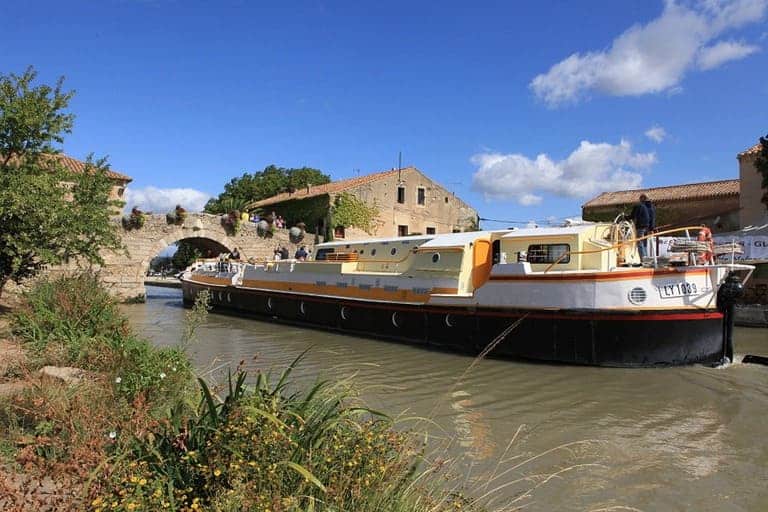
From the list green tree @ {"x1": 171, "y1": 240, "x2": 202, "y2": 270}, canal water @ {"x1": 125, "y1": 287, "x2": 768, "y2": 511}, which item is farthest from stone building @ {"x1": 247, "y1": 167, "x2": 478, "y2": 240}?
canal water @ {"x1": 125, "y1": 287, "x2": 768, "y2": 511}

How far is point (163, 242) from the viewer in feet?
94.3

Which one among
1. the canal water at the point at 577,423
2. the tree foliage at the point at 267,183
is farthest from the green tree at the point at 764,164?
the tree foliage at the point at 267,183

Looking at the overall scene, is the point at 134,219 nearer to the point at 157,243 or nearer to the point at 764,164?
the point at 157,243

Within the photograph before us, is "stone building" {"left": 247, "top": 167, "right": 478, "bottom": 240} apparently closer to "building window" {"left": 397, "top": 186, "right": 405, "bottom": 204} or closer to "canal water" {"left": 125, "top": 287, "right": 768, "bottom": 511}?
"building window" {"left": 397, "top": 186, "right": 405, "bottom": 204}

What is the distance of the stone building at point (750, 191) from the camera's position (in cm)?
2394

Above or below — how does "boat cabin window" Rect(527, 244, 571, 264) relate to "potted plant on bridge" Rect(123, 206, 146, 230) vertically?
below

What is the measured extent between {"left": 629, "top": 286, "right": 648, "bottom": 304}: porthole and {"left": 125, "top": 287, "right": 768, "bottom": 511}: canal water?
53.8 inches

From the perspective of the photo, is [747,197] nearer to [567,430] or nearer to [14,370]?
[567,430]

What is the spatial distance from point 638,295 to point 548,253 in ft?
7.56

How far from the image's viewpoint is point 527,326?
39.4 ft

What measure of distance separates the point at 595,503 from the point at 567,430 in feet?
8.03

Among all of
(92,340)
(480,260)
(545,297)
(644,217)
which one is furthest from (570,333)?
(92,340)

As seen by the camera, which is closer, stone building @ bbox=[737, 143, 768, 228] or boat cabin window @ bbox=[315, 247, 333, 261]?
boat cabin window @ bbox=[315, 247, 333, 261]

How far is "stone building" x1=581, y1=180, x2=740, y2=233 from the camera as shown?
26.2 metres
